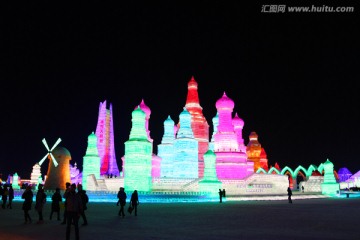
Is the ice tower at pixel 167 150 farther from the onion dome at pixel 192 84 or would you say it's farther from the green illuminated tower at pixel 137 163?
the green illuminated tower at pixel 137 163

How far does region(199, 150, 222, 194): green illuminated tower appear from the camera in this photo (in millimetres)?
37812

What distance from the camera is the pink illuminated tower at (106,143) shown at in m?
70.4

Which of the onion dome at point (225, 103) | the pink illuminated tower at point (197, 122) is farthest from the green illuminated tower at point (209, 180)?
the onion dome at point (225, 103)

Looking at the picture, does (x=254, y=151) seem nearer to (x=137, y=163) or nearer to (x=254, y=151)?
(x=254, y=151)

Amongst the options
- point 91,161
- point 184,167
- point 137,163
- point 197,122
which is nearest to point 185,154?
point 184,167

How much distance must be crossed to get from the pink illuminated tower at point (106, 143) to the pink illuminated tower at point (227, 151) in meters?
26.2

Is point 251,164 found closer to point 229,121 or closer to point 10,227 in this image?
point 229,121

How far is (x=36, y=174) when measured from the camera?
7531 cm

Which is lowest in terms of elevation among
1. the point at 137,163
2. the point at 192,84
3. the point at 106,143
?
the point at 137,163

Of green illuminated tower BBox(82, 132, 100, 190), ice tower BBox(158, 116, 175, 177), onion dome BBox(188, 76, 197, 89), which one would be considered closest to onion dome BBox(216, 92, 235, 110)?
onion dome BBox(188, 76, 197, 89)

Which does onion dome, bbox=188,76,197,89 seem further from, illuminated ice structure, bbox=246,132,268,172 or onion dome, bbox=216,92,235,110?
illuminated ice structure, bbox=246,132,268,172

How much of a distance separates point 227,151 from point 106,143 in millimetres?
29871

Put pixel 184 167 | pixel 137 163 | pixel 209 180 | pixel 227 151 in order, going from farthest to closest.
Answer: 1. pixel 227 151
2. pixel 184 167
3. pixel 209 180
4. pixel 137 163

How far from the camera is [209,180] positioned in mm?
38156
